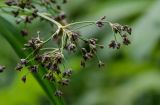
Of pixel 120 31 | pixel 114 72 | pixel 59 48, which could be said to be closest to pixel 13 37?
pixel 59 48

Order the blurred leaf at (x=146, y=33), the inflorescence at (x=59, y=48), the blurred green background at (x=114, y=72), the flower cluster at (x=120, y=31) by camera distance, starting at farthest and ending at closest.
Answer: the blurred green background at (x=114, y=72)
the blurred leaf at (x=146, y=33)
the flower cluster at (x=120, y=31)
the inflorescence at (x=59, y=48)

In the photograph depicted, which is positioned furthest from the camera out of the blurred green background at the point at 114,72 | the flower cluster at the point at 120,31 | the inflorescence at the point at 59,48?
the blurred green background at the point at 114,72

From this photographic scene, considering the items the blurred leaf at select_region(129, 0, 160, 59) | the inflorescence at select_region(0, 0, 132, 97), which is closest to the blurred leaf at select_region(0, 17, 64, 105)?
the inflorescence at select_region(0, 0, 132, 97)

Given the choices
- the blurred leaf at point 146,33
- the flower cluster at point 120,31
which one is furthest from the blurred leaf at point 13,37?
the blurred leaf at point 146,33

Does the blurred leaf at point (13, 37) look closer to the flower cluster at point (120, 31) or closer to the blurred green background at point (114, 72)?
the flower cluster at point (120, 31)

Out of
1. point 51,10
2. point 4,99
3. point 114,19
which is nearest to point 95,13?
point 114,19

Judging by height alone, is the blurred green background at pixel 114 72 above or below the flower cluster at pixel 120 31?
above

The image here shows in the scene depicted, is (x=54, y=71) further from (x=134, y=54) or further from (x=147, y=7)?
(x=147, y=7)

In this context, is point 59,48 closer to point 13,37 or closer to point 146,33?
point 13,37
